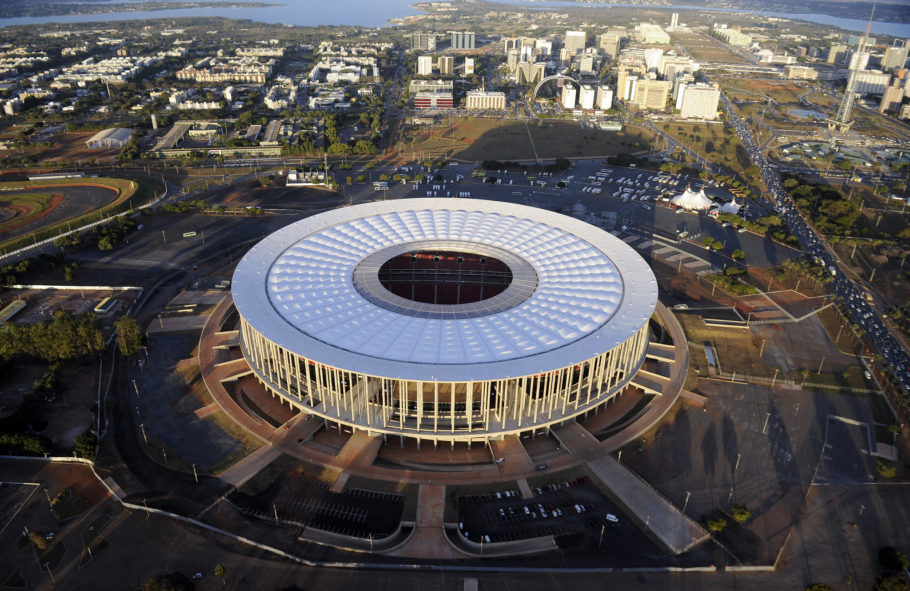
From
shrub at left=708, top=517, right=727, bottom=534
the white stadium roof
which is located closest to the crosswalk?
the white stadium roof

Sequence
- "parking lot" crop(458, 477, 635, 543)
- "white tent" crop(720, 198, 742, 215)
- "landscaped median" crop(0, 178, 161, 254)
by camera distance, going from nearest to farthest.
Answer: "parking lot" crop(458, 477, 635, 543)
"landscaped median" crop(0, 178, 161, 254)
"white tent" crop(720, 198, 742, 215)

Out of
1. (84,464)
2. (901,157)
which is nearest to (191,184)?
(84,464)

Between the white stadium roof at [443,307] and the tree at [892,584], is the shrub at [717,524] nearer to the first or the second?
the tree at [892,584]

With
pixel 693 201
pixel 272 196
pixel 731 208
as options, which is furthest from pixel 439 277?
pixel 731 208

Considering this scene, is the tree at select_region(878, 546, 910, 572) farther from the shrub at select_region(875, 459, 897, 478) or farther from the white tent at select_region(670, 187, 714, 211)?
the white tent at select_region(670, 187, 714, 211)

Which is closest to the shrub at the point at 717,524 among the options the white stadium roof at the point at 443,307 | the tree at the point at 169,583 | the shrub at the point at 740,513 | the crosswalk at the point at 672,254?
the shrub at the point at 740,513

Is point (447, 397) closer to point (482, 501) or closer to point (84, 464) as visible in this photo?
point (482, 501)

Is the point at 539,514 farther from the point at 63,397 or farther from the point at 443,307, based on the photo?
the point at 63,397
